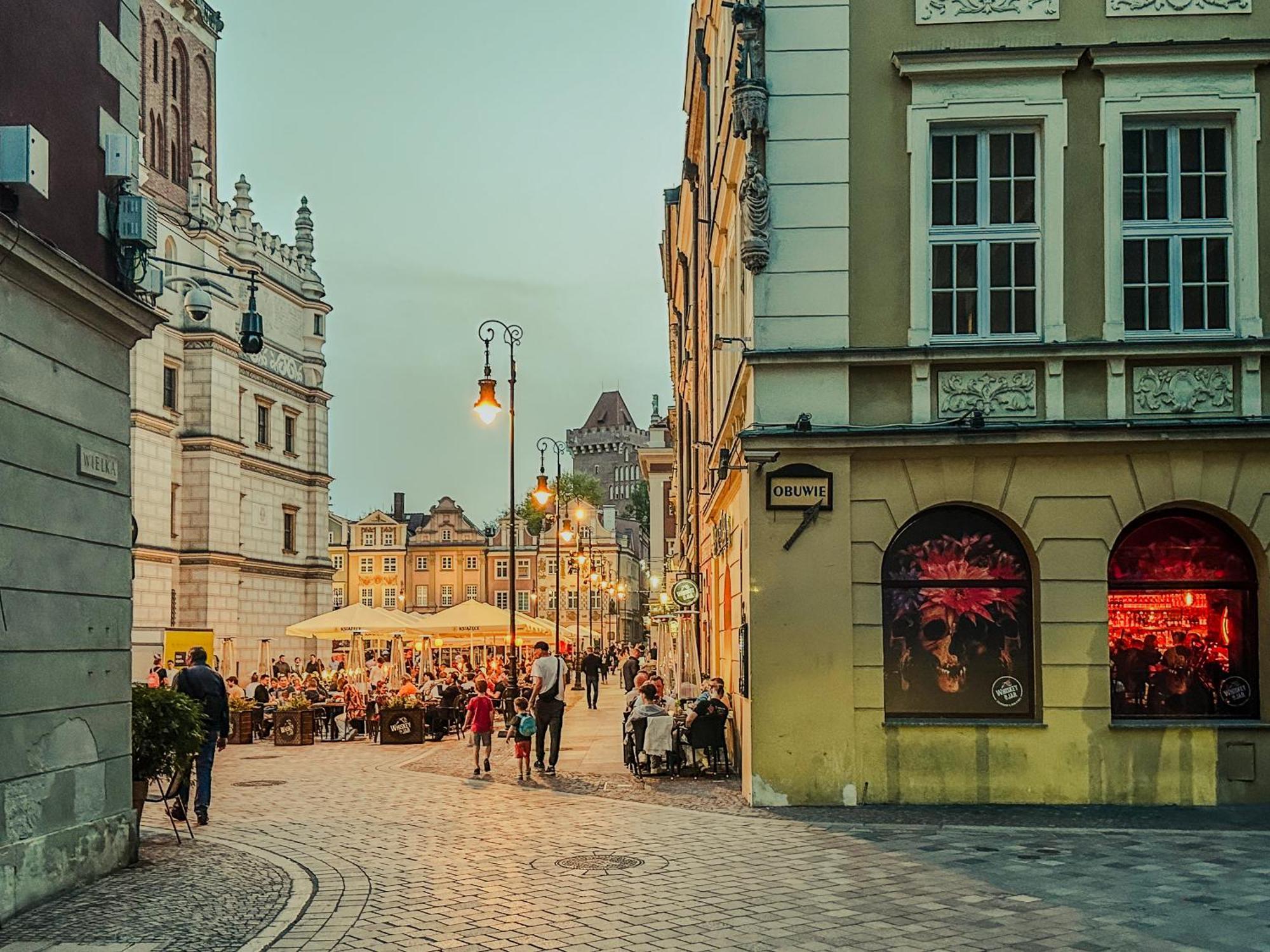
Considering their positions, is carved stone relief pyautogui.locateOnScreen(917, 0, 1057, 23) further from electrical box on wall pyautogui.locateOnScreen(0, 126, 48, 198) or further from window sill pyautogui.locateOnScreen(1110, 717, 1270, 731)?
electrical box on wall pyautogui.locateOnScreen(0, 126, 48, 198)

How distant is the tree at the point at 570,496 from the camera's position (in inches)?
4689

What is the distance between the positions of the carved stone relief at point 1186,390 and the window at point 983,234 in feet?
4.73

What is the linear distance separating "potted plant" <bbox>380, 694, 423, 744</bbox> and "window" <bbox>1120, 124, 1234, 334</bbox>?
16633mm

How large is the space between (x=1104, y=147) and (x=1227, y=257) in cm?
188

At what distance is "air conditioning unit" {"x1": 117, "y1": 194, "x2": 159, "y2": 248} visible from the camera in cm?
1216

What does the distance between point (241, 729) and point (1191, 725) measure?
764 inches

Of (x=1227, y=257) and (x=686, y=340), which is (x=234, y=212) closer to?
(x=686, y=340)

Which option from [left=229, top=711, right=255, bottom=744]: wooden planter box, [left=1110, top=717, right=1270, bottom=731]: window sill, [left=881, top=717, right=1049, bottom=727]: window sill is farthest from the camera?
[left=229, top=711, right=255, bottom=744]: wooden planter box

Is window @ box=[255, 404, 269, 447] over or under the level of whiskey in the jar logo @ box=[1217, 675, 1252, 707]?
over

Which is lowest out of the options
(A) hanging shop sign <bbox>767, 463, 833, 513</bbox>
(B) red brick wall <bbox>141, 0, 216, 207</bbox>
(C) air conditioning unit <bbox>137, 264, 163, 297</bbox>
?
(A) hanging shop sign <bbox>767, 463, 833, 513</bbox>

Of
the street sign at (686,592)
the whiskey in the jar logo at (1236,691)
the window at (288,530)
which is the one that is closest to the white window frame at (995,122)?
the whiskey in the jar logo at (1236,691)

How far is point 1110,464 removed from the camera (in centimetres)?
1555

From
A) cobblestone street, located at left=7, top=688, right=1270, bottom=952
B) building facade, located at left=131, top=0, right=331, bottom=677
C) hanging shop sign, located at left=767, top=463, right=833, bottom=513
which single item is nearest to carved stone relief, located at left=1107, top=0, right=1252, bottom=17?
hanging shop sign, located at left=767, top=463, right=833, bottom=513

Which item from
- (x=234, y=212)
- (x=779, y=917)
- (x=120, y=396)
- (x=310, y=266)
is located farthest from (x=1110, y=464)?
(x=310, y=266)
